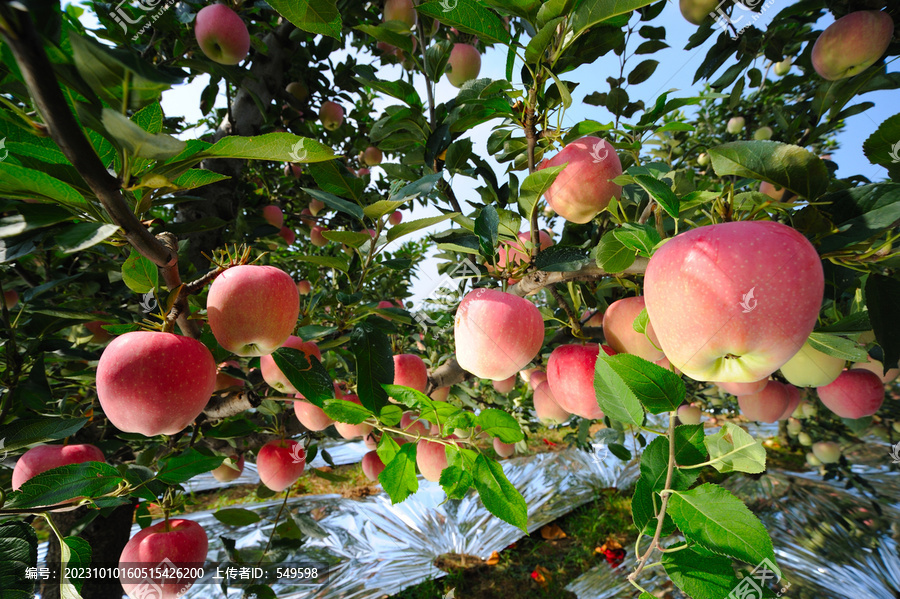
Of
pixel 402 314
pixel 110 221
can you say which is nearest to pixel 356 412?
pixel 402 314

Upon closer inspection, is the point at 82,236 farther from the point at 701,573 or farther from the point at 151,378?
the point at 701,573

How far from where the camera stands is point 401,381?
0.82m

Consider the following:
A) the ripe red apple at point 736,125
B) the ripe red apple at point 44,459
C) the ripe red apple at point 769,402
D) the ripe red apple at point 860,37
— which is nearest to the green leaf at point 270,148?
the ripe red apple at point 44,459

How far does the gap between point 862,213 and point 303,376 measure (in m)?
0.68

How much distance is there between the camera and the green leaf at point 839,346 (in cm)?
46

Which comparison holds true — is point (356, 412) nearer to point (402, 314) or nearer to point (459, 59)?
point (402, 314)

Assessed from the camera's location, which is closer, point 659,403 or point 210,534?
point 659,403

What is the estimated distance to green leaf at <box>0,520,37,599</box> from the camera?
420 millimetres

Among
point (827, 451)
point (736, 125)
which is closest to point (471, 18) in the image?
point (736, 125)

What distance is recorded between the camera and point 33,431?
1.82ft

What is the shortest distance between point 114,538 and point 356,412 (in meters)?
1.00

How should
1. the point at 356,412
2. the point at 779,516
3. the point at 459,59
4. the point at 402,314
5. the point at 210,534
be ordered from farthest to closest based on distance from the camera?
the point at 779,516
the point at 210,534
the point at 459,59
the point at 402,314
the point at 356,412

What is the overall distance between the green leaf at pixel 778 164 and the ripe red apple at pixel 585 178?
0.18 m

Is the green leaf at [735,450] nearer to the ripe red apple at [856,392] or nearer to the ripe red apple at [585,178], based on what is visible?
the ripe red apple at [585,178]
